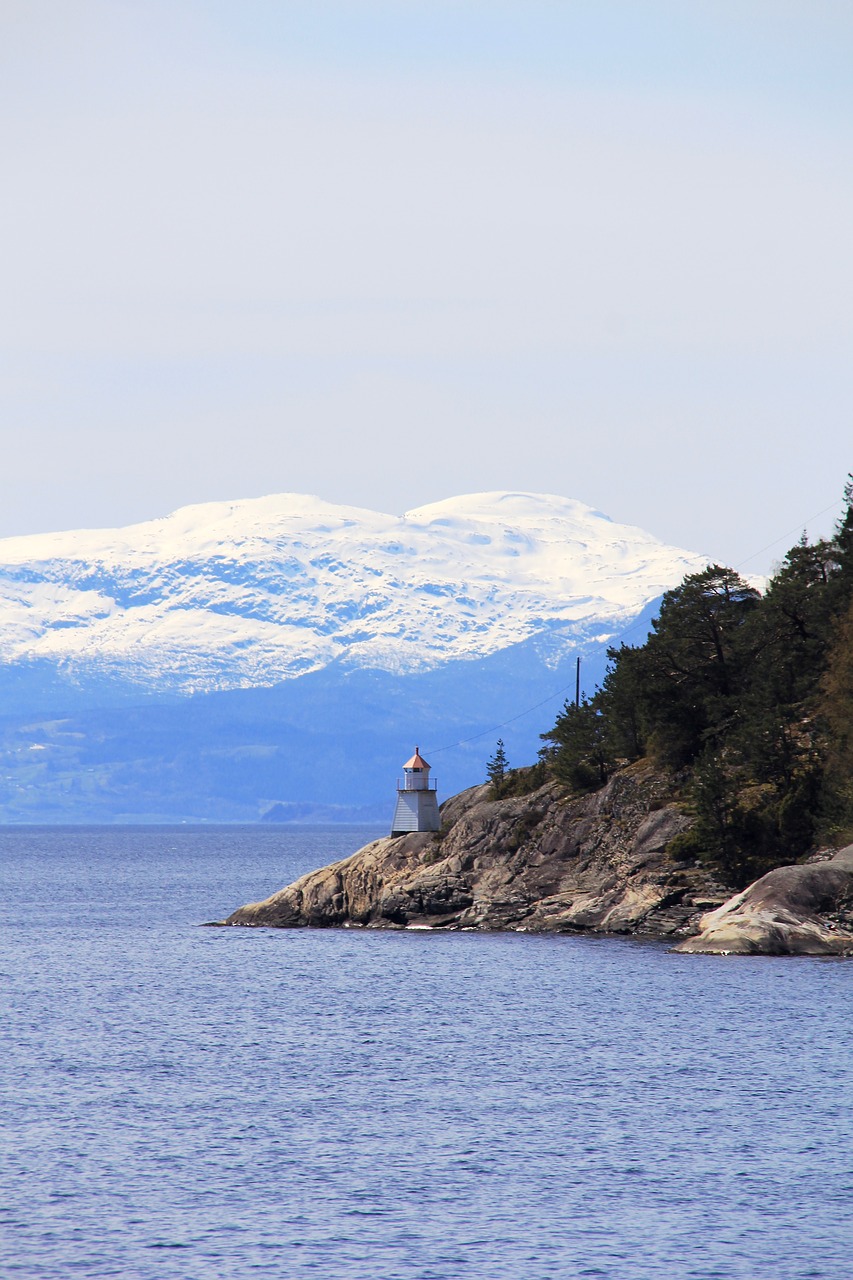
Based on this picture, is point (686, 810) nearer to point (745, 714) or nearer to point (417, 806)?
point (745, 714)

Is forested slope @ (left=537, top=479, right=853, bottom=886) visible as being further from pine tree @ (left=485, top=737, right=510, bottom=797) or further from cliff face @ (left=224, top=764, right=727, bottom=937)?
pine tree @ (left=485, top=737, right=510, bottom=797)

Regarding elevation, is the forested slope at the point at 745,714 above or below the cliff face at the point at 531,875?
above

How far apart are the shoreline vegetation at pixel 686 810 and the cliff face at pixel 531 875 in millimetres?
113

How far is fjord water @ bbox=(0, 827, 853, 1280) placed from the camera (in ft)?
102

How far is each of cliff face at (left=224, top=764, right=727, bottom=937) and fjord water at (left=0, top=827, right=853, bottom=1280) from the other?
5348mm

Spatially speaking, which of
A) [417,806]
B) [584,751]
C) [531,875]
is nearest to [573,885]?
[531,875]

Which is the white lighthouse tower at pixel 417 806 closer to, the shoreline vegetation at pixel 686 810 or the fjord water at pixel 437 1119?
the shoreline vegetation at pixel 686 810

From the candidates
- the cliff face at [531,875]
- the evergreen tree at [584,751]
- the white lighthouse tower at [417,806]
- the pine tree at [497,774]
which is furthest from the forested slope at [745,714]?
the white lighthouse tower at [417,806]

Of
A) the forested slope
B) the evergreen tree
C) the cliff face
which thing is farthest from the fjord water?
the evergreen tree

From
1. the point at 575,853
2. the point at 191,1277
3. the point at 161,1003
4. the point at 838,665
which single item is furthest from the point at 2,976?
the point at 191,1277

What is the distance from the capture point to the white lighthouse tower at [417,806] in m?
100

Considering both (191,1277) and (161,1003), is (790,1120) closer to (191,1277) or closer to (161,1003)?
(191,1277)

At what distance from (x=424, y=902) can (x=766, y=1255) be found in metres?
61.8

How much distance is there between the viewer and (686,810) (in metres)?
82.6
